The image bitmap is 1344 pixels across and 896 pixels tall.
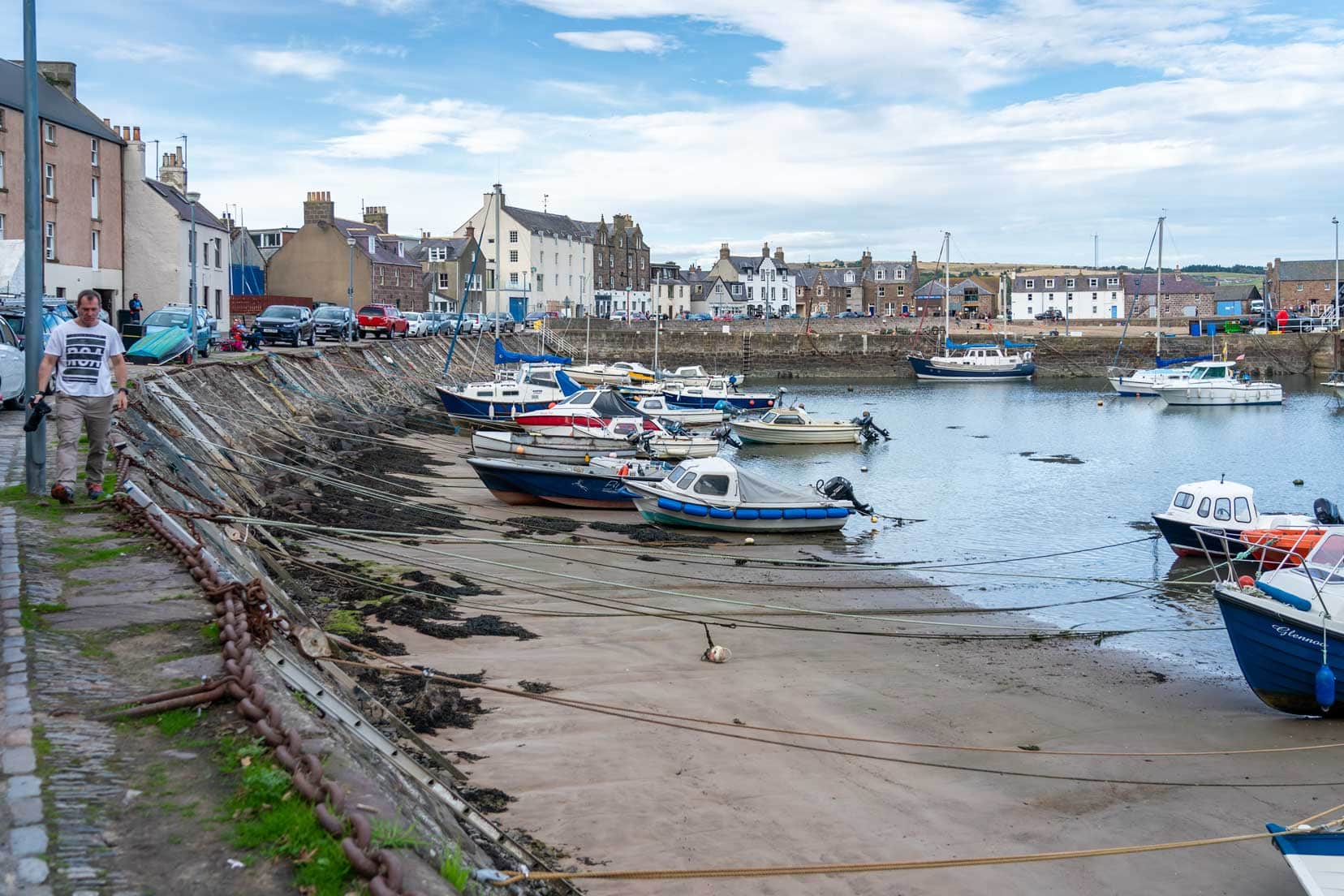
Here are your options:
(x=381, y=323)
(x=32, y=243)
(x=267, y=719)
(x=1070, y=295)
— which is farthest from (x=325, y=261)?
(x=1070, y=295)

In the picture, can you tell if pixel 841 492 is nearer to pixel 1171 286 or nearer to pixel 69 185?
pixel 69 185

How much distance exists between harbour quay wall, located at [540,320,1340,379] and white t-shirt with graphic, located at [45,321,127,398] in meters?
82.5

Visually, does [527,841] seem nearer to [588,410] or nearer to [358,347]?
[588,410]

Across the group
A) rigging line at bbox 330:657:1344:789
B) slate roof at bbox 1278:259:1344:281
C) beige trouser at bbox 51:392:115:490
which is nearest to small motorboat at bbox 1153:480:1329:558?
rigging line at bbox 330:657:1344:789

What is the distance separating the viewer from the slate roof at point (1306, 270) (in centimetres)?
12275

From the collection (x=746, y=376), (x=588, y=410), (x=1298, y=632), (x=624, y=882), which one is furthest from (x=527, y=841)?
(x=746, y=376)

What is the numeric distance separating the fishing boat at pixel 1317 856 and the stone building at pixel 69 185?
134 feet

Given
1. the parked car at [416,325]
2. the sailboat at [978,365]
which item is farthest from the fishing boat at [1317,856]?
the sailboat at [978,365]

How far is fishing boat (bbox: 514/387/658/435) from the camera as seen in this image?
37219 millimetres

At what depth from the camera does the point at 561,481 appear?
28.7 meters

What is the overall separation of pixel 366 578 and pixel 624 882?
9.88m

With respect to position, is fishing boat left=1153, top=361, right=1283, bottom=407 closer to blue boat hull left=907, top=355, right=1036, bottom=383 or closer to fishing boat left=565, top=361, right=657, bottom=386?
blue boat hull left=907, top=355, right=1036, bottom=383

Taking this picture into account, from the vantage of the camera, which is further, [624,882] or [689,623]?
[689,623]

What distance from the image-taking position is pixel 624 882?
880 cm
